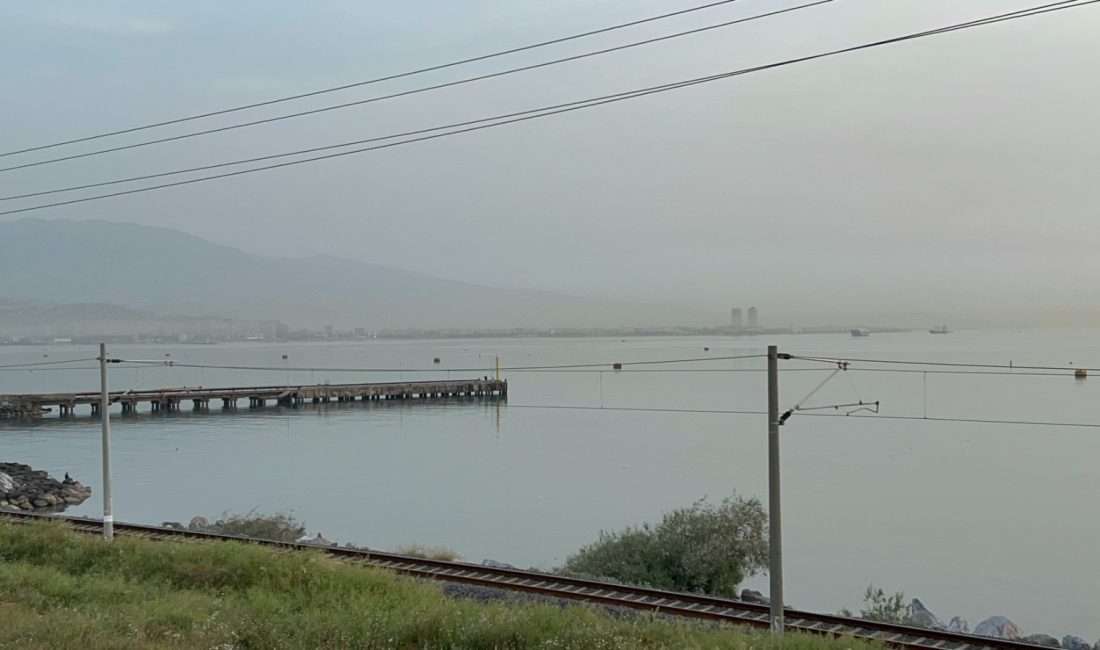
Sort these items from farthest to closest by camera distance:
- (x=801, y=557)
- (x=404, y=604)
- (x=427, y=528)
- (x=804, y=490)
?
1. (x=804, y=490)
2. (x=427, y=528)
3. (x=801, y=557)
4. (x=404, y=604)

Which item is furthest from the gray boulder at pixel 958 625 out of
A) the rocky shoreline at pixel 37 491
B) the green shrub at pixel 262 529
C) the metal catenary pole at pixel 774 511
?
the rocky shoreline at pixel 37 491

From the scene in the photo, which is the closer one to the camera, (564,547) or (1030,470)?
(564,547)

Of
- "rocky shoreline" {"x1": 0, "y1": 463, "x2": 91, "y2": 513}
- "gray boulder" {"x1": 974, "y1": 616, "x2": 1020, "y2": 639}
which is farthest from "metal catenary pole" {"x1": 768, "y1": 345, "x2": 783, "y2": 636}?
"rocky shoreline" {"x1": 0, "y1": 463, "x2": 91, "y2": 513}

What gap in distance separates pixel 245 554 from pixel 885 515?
61.4 ft

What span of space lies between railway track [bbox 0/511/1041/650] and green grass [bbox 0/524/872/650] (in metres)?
Answer: 1.31

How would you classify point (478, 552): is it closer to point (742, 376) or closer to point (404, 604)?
point (404, 604)

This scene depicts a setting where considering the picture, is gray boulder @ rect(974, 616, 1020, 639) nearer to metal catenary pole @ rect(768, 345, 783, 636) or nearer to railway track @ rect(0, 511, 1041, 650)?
railway track @ rect(0, 511, 1041, 650)

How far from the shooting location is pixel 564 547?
70.6 ft

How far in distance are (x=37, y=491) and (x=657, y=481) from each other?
19412 millimetres

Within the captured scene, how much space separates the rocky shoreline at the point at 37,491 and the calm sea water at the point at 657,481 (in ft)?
3.02

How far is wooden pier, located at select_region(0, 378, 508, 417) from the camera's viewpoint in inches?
2381

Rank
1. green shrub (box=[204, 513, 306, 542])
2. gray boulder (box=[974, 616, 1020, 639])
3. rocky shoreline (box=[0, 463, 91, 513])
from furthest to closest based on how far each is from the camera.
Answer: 1. rocky shoreline (box=[0, 463, 91, 513])
2. green shrub (box=[204, 513, 306, 542])
3. gray boulder (box=[974, 616, 1020, 639])

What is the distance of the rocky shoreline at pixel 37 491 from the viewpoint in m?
28.3

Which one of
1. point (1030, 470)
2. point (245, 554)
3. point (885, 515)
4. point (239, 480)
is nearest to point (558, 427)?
point (239, 480)
